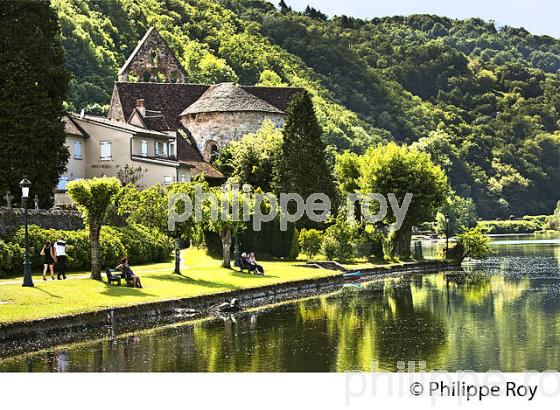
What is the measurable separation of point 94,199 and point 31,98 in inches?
483

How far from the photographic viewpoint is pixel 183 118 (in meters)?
104

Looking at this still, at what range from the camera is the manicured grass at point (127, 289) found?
35344 millimetres

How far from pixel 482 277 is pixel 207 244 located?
53.3 ft

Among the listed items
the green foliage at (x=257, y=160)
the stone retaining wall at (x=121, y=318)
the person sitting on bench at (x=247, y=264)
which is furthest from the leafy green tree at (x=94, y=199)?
the green foliage at (x=257, y=160)

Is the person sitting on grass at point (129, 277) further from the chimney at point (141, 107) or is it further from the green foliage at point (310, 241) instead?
the chimney at point (141, 107)

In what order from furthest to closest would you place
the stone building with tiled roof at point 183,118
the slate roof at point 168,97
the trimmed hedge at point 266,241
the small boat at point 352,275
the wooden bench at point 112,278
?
the slate roof at point 168,97
the stone building with tiled roof at point 183,118
the trimmed hedge at point 266,241
the small boat at point 352,275
the wooden bench at point 112,278

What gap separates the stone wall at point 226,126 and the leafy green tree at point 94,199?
53488mm

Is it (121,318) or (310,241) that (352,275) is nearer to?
(310,241)

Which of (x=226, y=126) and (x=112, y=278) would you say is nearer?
(x=112, y=278)

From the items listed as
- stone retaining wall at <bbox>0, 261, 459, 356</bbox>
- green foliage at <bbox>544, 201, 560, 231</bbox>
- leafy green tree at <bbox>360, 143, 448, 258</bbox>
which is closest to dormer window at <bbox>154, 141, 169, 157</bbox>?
leafy green tree at <bbox>360, 143, 448, 258</bbox>

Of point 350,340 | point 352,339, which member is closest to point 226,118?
point 352,339

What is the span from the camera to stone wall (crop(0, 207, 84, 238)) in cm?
4731
